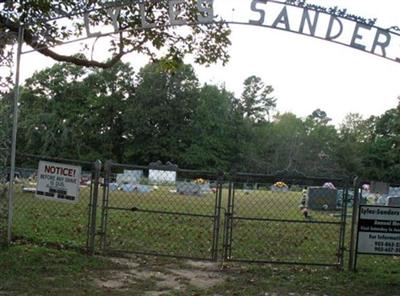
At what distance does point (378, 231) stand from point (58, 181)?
5.23m

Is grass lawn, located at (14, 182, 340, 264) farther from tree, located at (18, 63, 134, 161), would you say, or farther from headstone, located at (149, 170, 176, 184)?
tree, located at (18, 63, 134, 161)

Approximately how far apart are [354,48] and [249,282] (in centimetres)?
365

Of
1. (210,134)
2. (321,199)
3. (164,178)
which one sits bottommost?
(321,199)

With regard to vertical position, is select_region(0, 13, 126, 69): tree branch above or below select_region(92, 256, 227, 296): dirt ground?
above

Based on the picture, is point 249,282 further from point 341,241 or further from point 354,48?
point 354,48

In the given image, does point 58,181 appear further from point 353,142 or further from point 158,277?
point 353,142

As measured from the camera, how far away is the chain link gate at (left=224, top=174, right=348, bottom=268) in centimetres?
908

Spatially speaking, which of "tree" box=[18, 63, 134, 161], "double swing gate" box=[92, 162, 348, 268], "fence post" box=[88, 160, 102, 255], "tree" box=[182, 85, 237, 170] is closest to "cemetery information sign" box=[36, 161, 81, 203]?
"fence post" box=[88, 160, 102, 255]

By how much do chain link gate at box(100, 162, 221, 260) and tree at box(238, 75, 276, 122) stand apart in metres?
86.2

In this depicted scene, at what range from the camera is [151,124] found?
294ft

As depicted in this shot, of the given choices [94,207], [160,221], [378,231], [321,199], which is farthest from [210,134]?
[378,231]

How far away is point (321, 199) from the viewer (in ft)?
→ 62.1

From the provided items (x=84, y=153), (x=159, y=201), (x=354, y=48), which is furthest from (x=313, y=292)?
(x=84, y=153)

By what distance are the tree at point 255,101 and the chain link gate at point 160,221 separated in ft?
283
